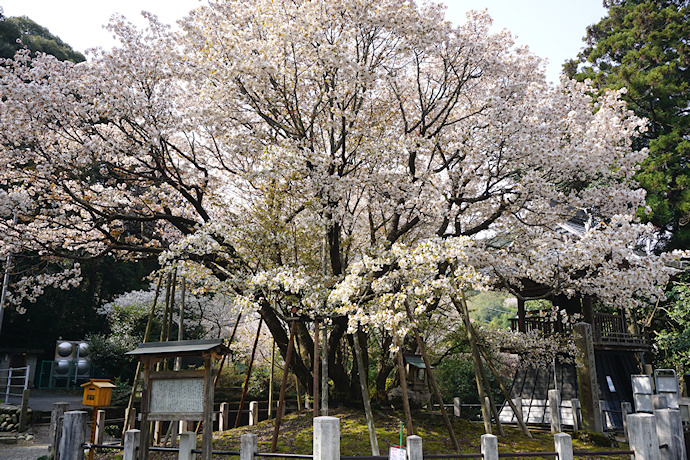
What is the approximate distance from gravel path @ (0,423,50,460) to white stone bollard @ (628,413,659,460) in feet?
42.5

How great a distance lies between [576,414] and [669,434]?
592 centimetres

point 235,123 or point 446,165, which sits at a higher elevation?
point 235,123

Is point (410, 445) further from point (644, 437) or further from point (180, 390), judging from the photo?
point (644, 437)

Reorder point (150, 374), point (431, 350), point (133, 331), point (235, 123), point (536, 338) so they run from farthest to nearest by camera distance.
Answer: point (133, 331) → point (431, 350) → point (536, 338) → point (235, 123) → point (150, 374)

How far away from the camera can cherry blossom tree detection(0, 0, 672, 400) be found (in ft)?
32.7

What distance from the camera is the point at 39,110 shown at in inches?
419

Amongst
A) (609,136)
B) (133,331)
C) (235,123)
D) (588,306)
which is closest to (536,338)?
(588,306)

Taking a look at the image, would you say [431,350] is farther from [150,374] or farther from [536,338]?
[150,374]

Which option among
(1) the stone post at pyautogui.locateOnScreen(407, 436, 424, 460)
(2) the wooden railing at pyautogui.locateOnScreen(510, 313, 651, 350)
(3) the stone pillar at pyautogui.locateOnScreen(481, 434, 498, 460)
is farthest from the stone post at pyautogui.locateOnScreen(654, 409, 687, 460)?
(2) the wooden railing at pyautogui.locateOnScreen(510, 313, 651, 350)

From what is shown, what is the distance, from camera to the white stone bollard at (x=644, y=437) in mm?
7391

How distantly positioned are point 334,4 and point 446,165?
4447 mm

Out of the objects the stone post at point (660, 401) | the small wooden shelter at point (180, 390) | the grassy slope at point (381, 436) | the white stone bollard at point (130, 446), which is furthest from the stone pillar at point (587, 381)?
the white stone bollard at point (130, 446)

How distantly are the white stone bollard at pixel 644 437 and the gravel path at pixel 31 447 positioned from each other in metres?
13.0

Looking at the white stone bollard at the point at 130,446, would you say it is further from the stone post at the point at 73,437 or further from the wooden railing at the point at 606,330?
the wooden railing at the point at 606,330
